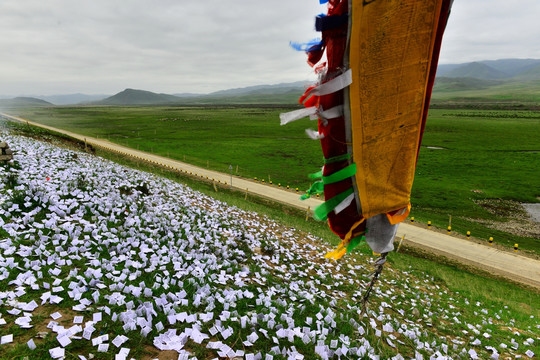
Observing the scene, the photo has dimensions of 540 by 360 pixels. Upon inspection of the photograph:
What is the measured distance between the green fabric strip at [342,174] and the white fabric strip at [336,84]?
2.75ft

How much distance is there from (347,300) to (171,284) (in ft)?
17.9

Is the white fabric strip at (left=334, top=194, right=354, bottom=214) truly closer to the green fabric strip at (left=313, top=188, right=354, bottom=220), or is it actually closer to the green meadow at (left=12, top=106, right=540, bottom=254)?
the green fabric strip at (left=313, top=188, right=354, bottom=220)

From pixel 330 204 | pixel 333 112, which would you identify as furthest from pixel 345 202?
pixel 333 112

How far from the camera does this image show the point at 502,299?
44.4 feet

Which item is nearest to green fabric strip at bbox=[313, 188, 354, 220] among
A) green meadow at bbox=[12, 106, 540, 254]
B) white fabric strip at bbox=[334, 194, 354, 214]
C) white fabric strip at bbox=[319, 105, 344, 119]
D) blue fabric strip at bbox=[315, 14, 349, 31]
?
white fabric strip at bbox=[334, 194, 354, 214]

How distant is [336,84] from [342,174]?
96 centimetres

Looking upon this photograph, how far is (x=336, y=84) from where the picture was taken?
2658 mm

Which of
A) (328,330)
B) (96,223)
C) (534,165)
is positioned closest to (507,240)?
(328,330)

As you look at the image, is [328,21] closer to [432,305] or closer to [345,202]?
[345,202]

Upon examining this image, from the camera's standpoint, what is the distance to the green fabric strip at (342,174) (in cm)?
302

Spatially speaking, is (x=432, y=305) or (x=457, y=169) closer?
(x=432, y=305)

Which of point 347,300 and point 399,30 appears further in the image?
point 347,300

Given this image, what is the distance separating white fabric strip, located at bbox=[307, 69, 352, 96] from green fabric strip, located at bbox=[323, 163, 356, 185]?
2.75 ft

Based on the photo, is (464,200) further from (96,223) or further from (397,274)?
(96,223)
